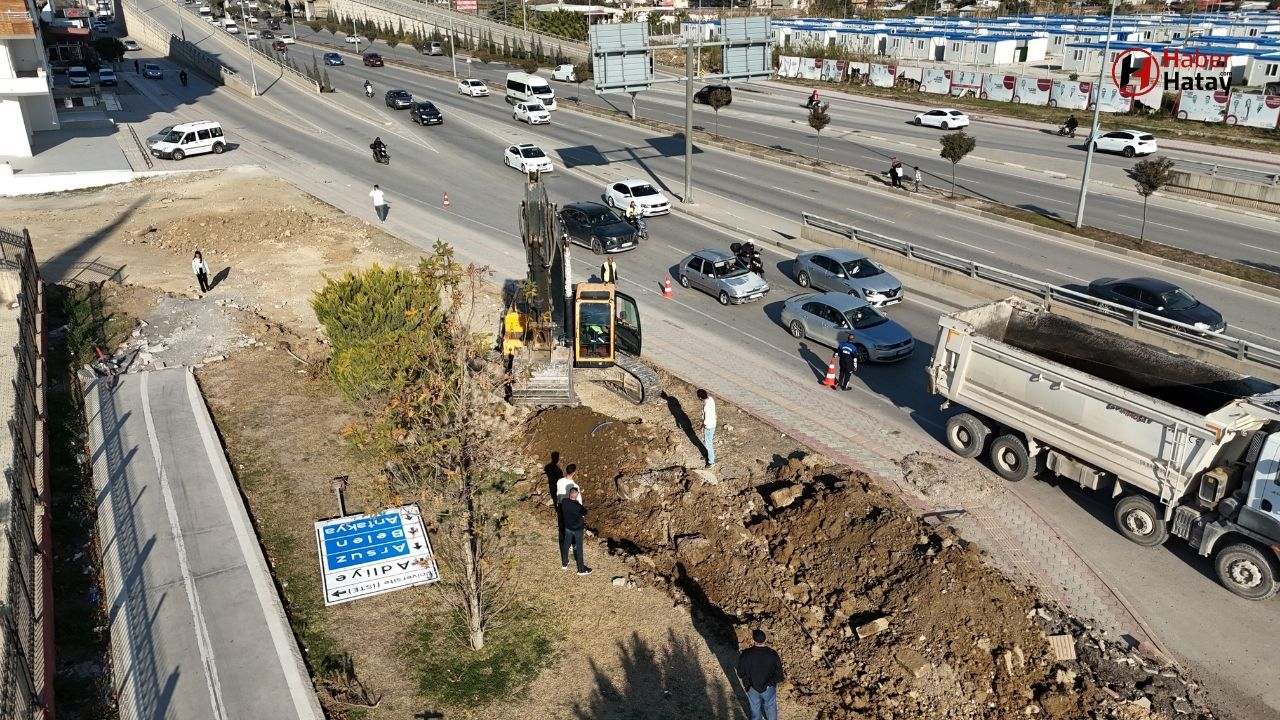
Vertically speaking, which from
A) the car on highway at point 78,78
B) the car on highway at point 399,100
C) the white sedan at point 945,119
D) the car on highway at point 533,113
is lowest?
the white sedan at point 945,119

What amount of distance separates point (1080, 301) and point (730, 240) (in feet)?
44.8

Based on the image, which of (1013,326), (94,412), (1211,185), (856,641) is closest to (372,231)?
(94,412)

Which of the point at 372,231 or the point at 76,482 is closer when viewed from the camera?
the point at 76,482

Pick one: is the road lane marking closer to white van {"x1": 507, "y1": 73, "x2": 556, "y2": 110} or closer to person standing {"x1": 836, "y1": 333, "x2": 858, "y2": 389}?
person standing {"x1": 836, "y1": 333, "x2": 858, "y2": 389}

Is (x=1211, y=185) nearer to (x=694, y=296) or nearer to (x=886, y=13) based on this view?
(x=694, y=296)

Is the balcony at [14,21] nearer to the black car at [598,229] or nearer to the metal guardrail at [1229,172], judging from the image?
the black car at [598,229]

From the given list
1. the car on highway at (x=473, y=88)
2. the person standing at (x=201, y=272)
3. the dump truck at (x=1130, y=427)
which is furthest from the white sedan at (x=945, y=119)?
the person standing at (x=201, y=272)

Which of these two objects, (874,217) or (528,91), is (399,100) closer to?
(528,91)

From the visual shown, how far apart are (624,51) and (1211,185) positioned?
2697 centimetres

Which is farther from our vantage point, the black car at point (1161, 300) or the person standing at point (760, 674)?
the black car at point (1161, 300)

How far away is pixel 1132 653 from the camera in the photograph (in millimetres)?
12945

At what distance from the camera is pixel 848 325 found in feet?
76.2

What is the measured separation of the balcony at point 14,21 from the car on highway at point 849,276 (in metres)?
41.1

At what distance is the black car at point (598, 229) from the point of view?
1282 inches
